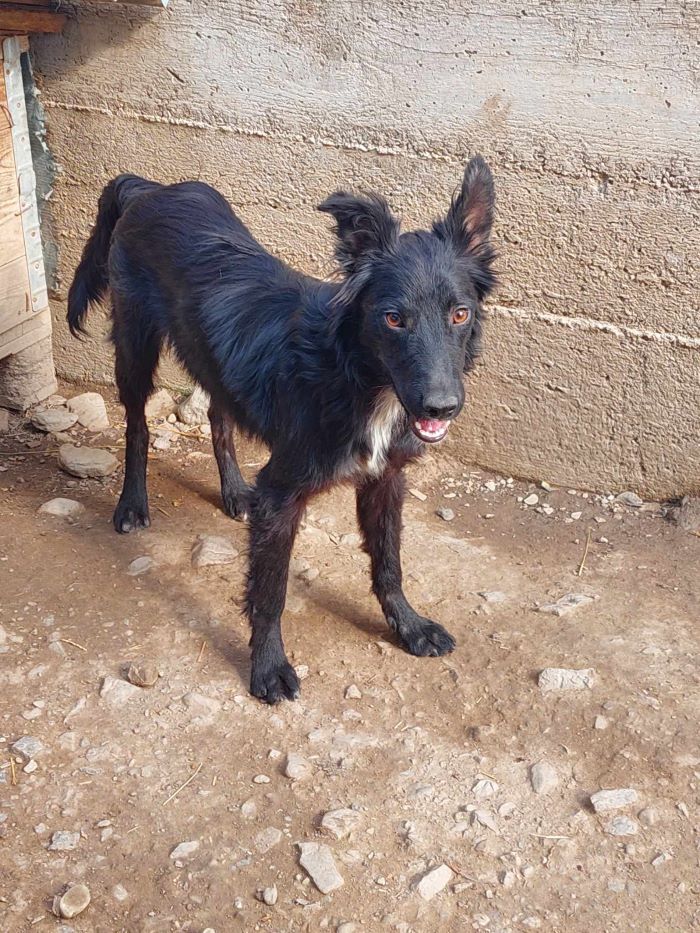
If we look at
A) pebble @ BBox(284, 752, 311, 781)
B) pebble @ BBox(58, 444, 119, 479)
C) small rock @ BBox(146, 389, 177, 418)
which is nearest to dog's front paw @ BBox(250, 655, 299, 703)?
pebble @ BBox(284, 752, 311, 781)

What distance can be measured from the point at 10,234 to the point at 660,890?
4354 millimetres

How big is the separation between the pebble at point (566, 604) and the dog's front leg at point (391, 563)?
481 mm

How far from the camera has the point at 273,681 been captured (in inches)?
144

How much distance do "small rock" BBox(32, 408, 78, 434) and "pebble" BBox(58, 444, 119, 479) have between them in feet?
1.30

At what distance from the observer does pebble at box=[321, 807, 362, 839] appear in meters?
3.06

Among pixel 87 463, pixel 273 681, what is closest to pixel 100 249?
pixel 87 463

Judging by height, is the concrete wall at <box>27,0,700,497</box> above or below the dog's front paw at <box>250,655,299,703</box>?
above

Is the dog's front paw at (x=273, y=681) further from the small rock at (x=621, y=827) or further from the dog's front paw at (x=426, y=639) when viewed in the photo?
the small rock at (x=621, y=827)

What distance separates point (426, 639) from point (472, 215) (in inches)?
63.7

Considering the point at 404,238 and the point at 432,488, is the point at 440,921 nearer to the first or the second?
the point at 404,238

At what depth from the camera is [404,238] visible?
10.8 ft

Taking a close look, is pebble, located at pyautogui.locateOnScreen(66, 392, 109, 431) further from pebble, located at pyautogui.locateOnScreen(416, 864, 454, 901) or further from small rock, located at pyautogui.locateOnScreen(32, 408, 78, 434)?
pebble, located at pyautogui.locateOnScreen(416, 864, 454, 901)

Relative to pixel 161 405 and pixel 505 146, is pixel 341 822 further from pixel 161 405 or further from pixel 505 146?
pixel 161 405

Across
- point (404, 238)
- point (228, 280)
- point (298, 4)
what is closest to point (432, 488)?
point (228, 280)
